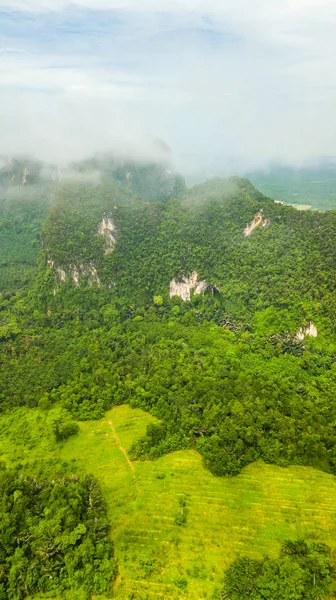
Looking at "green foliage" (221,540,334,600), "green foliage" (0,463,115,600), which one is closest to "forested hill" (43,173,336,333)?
"green foliage" (221,540,334,600)

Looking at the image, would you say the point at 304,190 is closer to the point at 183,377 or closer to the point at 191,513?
the point at 183,377

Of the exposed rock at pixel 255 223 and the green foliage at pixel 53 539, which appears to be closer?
the green foliage at pixel 53 539

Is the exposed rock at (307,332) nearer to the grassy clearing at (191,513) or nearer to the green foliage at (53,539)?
the grassy clearing at (191,513)

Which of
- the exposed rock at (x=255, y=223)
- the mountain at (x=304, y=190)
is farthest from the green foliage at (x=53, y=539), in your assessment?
the mountain at (x=304, y=190)

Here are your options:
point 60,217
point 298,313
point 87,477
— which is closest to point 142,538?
point 87,477

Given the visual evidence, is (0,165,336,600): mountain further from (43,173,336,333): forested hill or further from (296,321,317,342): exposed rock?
(43,173,336,333): forested hill

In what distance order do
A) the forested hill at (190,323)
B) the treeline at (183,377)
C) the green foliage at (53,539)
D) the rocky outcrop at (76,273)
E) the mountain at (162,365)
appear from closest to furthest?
the green foliage at (53,539)
the mountain at (162,365)
the treeline at (183,377)
the forested hill at (190,323)
the rocky outcrop at (76,273)
